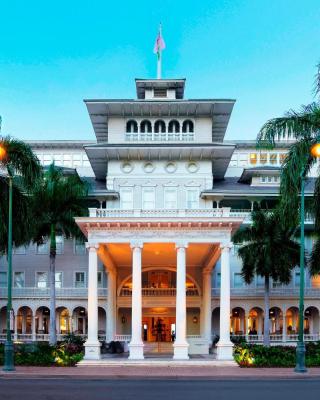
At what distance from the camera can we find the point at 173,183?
188ft

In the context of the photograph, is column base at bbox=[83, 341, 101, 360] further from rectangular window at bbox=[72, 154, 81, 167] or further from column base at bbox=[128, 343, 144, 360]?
rectangular window at bbox=[72, 154, 81, 167]

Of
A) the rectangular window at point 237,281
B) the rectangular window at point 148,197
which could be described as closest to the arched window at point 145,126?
the rectangular window at point 148,197

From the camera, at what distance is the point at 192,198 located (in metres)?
57.4

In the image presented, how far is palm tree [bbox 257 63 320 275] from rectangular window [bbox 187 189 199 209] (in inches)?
882

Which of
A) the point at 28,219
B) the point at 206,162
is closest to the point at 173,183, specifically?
the point at 206,162

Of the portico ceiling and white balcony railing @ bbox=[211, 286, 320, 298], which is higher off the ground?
the portico ceiling

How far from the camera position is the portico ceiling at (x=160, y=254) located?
4281 cm

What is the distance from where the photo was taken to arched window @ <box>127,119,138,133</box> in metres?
58.5

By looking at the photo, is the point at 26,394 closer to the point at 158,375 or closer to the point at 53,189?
the point at 158,375

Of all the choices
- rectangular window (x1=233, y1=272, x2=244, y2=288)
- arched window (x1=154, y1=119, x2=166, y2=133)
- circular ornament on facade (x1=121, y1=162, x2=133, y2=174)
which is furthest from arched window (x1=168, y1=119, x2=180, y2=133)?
rectangular window (x1=233, y1=272, x2=244, y2=288)

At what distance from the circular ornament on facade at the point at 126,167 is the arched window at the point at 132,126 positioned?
3.18 metres

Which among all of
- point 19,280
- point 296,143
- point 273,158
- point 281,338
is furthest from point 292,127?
point 273,158

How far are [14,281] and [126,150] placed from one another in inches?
675

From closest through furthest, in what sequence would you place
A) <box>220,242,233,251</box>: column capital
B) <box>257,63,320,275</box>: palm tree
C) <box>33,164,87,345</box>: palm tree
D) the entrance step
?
<box>257,63,320,275</box>: palm tree
<box>220,242,233,251</box>: column capital
the entrance step
<box>33,164,87,345</box>: palm tree
